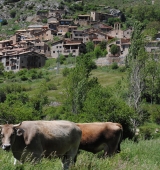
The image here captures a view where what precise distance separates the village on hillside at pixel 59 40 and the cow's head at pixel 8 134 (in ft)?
193

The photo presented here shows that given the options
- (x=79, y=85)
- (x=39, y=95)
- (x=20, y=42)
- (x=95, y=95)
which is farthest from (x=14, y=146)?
(x=20, y=42)

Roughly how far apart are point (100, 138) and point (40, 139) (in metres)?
2.66

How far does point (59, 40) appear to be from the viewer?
261 feet

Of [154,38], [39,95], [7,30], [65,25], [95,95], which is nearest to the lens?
[95,95]

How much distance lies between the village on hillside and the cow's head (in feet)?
193

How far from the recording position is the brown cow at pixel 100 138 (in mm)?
9164

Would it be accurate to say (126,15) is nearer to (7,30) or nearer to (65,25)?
(65,25)

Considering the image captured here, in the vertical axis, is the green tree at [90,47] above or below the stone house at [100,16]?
below

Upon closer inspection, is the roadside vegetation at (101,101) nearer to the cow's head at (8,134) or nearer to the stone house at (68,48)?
the cow's head at (8,134)

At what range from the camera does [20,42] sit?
85688 mm

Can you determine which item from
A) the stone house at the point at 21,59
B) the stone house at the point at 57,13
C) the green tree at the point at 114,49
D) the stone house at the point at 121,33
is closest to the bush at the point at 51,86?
the green tree at the point at 114,49

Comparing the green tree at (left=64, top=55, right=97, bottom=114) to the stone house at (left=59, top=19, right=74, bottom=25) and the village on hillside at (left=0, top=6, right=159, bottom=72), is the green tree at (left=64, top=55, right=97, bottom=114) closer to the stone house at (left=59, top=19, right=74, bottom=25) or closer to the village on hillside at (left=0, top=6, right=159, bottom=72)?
the village on hillside at (left=0, top=6, right=159, bottom=72)

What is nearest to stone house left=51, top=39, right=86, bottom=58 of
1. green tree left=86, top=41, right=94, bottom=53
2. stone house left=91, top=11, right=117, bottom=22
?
green tree left=86, top=41, right=94, bottom=53

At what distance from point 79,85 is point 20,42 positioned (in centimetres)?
5165
